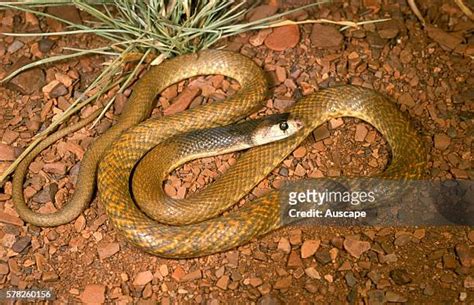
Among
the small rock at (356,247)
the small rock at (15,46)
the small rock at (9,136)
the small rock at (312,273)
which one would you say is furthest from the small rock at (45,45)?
the small rock at (356,247)

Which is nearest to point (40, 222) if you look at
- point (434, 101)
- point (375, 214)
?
point (375, 214)

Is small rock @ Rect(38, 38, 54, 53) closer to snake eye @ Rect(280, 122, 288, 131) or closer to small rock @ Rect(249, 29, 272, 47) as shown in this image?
small rock @ Rect(249, 29, 272, 47)

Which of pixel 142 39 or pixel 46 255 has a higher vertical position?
pixel 142 39

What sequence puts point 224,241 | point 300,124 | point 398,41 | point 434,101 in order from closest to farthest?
point 224,241 → point 300,124 → point 434,101 → point 398,41

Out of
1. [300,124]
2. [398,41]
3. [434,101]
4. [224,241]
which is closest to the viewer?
[224,241]

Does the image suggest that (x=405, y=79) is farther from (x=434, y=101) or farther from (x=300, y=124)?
(x=300, y=124)

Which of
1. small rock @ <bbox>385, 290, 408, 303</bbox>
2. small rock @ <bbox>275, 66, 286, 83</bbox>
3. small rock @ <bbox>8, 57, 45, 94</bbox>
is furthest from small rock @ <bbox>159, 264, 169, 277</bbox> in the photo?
small rock @ <bbox>8, 57, 45, 94</bbox>

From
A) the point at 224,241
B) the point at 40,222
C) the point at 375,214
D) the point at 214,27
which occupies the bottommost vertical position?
the point at 375,214

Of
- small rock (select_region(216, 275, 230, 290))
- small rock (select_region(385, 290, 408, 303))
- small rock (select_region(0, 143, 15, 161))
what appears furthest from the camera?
small rock (select_region(0, 143, 15, 161))
